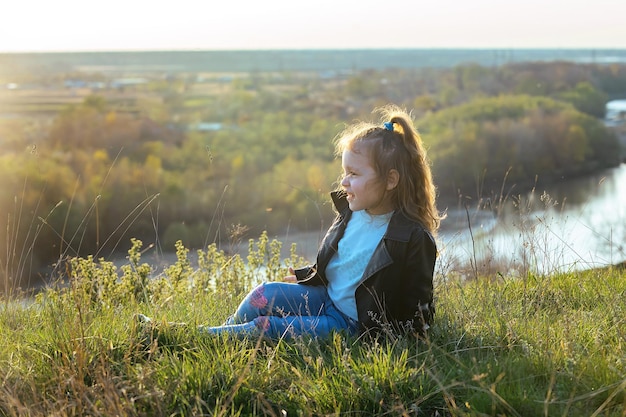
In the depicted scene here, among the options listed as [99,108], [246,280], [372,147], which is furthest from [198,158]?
[372,147]

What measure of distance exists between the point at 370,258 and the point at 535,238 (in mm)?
1359

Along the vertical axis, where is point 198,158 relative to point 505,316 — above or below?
below

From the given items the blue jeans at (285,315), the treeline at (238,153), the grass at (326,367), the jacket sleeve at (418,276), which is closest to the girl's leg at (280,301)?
the blue jeans at (285,315)

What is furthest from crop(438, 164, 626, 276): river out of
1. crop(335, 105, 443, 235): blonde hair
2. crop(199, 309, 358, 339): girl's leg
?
crop(199, 309, 358, 339): girl's leg

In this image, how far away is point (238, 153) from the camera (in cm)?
2808

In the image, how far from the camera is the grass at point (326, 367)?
238 cm

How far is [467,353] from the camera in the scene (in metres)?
2.85

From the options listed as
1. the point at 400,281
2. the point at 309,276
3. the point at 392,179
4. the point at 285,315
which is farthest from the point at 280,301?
the point at 392,179

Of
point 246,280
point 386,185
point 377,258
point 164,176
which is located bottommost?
point 164,176

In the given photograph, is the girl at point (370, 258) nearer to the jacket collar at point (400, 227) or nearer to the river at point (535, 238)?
the jacket collar at point (400, 227)

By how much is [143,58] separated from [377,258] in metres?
96.9

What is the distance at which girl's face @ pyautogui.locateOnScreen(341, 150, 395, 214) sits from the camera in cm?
318

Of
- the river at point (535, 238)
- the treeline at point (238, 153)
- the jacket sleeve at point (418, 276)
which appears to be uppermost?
the jacket sleeve at point (418, 276)

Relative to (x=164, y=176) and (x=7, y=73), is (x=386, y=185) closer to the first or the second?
(x=164, y=176)
